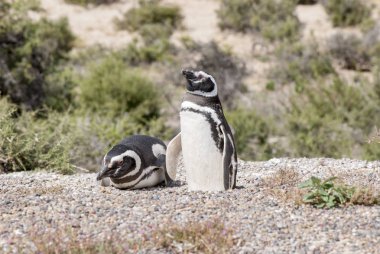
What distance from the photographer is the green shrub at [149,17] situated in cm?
2686

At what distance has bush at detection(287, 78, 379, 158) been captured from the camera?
1327cm

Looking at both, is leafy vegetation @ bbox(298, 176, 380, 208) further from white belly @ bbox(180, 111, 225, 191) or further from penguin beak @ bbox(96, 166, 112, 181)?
penguin beak @ bbox(96, 166, 112, 181)

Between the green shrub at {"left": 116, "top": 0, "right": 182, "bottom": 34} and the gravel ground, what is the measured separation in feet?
66.4

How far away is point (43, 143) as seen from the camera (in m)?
9.34

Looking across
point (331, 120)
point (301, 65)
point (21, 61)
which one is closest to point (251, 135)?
point (331, 120)

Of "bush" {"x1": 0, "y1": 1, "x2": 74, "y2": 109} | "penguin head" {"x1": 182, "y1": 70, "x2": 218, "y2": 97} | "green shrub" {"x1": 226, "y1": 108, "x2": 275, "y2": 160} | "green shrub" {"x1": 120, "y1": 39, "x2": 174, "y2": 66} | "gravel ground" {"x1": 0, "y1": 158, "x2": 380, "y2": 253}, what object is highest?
"penguin head" {"x1": 182, "y1": 70, "x2": 218, "y2": 97}

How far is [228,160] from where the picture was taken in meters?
6.52

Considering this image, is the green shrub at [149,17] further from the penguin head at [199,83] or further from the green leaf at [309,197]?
the green leaf at [309,197]

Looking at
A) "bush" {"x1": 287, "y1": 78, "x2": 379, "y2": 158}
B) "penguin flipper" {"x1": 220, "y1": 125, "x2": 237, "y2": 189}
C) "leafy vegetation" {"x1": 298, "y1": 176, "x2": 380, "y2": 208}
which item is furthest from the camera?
"bush" {"x1": 287, "y1": 78, "x2": 379, "y2": 158}

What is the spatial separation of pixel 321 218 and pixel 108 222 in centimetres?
154

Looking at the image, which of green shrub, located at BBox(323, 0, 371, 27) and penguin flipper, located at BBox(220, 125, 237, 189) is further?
green shrub, located at BBox(323, 0, 371, 27)

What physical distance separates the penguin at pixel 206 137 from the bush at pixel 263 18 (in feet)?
57.3

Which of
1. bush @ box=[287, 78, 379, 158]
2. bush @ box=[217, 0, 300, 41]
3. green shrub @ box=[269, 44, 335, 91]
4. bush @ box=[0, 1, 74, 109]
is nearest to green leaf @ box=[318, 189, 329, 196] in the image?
bush @ box=[287, 78, 379, 158]

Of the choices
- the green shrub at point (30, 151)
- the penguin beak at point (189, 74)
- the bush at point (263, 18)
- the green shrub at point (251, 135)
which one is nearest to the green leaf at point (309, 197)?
the penguin beak at point (189, 74)
